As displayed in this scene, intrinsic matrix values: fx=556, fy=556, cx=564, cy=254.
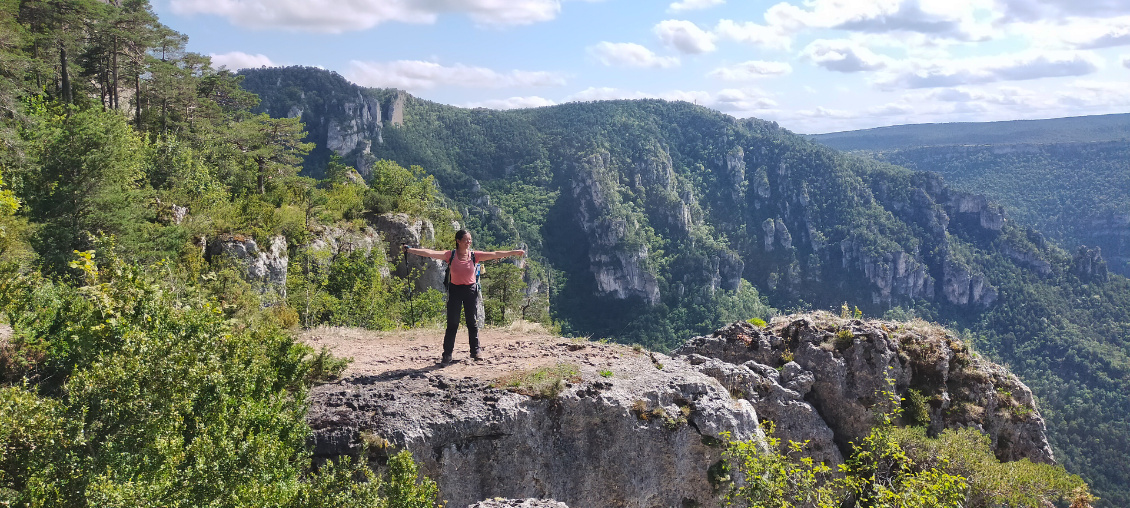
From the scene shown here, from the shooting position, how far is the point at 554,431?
8.67m

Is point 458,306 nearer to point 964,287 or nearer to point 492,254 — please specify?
point 492,254

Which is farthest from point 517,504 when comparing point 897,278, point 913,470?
point 897,278

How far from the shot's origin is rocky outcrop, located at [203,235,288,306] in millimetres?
18781

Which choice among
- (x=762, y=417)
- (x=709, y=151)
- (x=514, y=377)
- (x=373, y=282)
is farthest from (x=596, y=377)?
(x=709, y=151)

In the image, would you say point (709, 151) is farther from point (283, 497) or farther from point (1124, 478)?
point (283, 497)

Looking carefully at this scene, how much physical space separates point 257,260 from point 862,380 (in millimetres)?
19583

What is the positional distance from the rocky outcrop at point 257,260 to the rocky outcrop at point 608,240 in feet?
338

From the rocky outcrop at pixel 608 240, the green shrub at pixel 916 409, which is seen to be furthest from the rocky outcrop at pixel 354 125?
the green shrub at pixel 916 409

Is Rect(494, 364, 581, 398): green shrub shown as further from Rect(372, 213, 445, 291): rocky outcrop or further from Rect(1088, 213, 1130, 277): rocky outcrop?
Result: Rect(1088, 213, 1130, 277): rocky outcrop

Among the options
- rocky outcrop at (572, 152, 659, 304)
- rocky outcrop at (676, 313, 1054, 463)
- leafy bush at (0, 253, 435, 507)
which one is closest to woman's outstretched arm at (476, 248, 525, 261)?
leafy bush at (0, 253, 435, 507)

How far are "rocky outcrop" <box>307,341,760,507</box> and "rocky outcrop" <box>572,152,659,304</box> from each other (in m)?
112

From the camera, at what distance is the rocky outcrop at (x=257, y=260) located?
61.6 feet

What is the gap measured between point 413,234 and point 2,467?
87.5 feet

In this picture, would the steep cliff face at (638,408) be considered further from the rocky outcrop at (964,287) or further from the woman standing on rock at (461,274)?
the rocky outcrop at (964,287)
